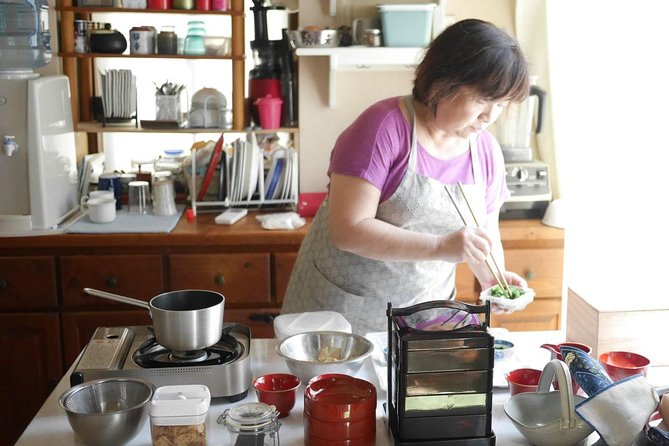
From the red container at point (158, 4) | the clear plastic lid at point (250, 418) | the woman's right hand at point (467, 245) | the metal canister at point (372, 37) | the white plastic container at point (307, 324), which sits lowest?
the clear plastic lid at point (250, 418)

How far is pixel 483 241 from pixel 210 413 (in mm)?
698

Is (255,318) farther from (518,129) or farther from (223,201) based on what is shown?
(518,129)

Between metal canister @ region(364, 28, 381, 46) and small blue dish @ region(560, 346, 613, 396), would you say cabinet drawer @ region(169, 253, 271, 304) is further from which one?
small blue dish @ region(560, 346, 613, 396)

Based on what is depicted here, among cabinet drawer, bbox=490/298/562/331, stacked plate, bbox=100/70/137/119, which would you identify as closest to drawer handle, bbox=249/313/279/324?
cabinet drawer, bbox=490/298/562/331

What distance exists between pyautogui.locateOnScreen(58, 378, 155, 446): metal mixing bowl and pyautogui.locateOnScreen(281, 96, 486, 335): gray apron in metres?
0.73

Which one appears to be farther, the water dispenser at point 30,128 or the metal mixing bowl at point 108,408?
the water dispenser at point 30,128

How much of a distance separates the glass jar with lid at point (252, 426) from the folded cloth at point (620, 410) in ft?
1.66

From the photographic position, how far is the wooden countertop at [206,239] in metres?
2.90

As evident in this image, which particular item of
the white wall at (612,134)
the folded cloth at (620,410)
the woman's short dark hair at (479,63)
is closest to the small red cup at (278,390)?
the folded cloth at (620,410)

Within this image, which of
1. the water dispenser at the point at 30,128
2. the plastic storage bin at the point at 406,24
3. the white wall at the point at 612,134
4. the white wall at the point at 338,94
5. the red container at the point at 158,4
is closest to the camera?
the white wall at the point at 612,134

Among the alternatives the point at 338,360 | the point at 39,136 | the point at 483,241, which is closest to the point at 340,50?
the point at 39,136

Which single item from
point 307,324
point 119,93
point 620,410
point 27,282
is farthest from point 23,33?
point 620,410

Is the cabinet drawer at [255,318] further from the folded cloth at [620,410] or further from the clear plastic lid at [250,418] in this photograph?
the folded cloth at [620,410]

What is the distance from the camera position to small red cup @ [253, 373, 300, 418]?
150 centimetres
